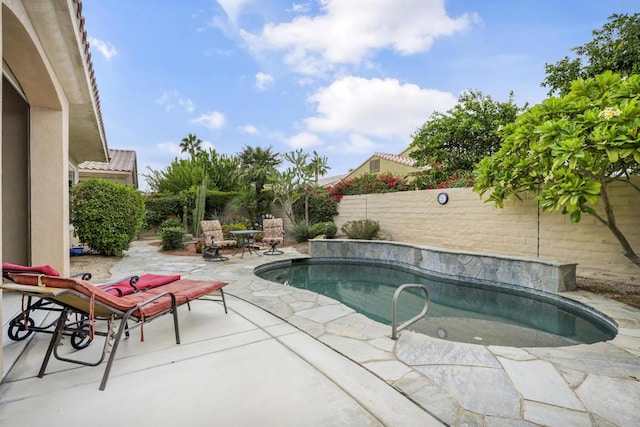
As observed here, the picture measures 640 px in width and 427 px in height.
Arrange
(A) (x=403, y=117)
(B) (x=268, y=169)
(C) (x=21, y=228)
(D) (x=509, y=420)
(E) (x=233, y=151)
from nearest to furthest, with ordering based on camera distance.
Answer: (D) (x=509, y=420), (C) (x=21, y=228), (B) (x=268, y=169), (A) (x=403, y=117), (E) (x=233, y=151)

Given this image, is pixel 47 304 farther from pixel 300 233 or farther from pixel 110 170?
pixel 110 170

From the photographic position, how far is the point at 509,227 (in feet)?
25.9

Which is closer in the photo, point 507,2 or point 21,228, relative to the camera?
point 21,228

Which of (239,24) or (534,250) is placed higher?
(239,24)

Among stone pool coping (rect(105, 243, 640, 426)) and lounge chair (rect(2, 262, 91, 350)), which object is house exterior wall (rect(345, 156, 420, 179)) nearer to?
stone pool coping (rect(105, 243, 640, 426))

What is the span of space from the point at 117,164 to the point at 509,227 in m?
19.4

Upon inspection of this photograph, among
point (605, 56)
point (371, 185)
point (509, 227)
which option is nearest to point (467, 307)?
point (509, 227)

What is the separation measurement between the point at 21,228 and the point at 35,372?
3.45m

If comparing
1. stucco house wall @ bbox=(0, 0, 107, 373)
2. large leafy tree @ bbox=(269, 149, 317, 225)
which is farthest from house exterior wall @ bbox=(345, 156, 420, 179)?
stucco house wall @ bbox=(0, 0, 107, 373)

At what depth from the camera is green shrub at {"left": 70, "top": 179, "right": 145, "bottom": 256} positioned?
311 inches

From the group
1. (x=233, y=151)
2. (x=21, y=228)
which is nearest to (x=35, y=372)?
(x=21, y=228)

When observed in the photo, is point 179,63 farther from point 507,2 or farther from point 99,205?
point 507,2

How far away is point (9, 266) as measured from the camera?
8.11ft

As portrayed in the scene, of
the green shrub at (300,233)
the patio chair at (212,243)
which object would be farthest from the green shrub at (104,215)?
the green shrub at (300,233)
